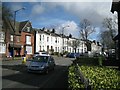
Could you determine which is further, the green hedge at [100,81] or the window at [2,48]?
the window at [2,48]

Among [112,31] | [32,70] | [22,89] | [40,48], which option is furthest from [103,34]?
[22,89]

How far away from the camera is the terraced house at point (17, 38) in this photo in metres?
57.5

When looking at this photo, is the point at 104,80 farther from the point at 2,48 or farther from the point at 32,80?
the point at 2,48

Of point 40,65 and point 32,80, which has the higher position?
point 40,65

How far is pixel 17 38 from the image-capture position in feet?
208

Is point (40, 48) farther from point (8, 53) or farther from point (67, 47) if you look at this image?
point (67, 47)

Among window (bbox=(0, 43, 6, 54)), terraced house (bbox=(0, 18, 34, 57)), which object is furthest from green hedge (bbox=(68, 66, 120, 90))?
window (bbox=(0, 43, 6, 54))

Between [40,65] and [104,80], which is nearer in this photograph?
[104,80]

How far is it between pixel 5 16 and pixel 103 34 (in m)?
55.3

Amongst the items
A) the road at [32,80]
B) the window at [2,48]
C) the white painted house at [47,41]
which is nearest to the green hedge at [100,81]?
the road at [32,80]

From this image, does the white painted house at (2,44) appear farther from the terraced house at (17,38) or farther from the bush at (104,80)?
the bush at (104,80)

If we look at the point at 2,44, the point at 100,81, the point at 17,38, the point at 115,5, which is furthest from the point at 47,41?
the point at 100,81

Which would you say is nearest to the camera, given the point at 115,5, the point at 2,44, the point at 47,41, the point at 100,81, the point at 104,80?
the point at 100,81

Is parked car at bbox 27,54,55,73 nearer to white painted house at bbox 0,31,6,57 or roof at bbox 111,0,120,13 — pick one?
roof at bbox 111,0,120,13
